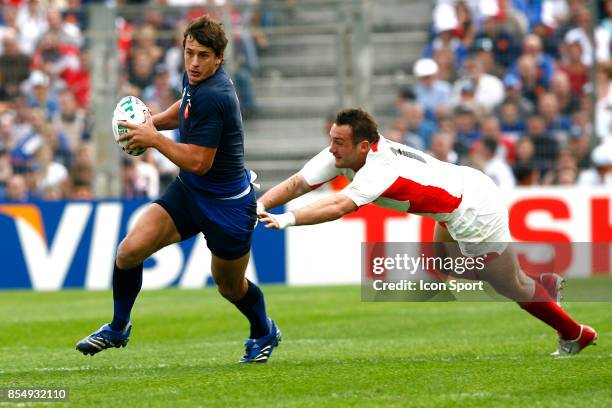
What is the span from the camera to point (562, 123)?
60.5ft

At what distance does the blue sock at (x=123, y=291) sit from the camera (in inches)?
346

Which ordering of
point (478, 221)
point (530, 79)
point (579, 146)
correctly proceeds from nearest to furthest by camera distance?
point (478, 221) < point (579, 146) < point (530, 79)

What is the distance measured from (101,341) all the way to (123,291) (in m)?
0.40

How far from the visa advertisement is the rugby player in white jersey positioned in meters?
8.68

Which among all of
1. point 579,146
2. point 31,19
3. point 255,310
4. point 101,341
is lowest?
point 101,341

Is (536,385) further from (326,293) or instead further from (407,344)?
(326,293)

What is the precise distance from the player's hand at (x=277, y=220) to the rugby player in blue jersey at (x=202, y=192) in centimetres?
52

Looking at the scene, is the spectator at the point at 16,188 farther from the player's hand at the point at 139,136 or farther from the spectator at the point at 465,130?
the player's hand at the point at 139,136

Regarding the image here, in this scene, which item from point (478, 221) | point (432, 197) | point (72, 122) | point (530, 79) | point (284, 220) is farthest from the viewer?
point (72, 122)

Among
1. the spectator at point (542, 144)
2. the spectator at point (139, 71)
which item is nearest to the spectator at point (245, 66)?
the spectator at point (139, 71)

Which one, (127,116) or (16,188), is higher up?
(127,116)

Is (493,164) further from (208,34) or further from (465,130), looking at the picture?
(208,34)

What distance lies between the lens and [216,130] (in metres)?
8.34

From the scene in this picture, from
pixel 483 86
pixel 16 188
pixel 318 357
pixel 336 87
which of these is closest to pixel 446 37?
pixel 483 86
